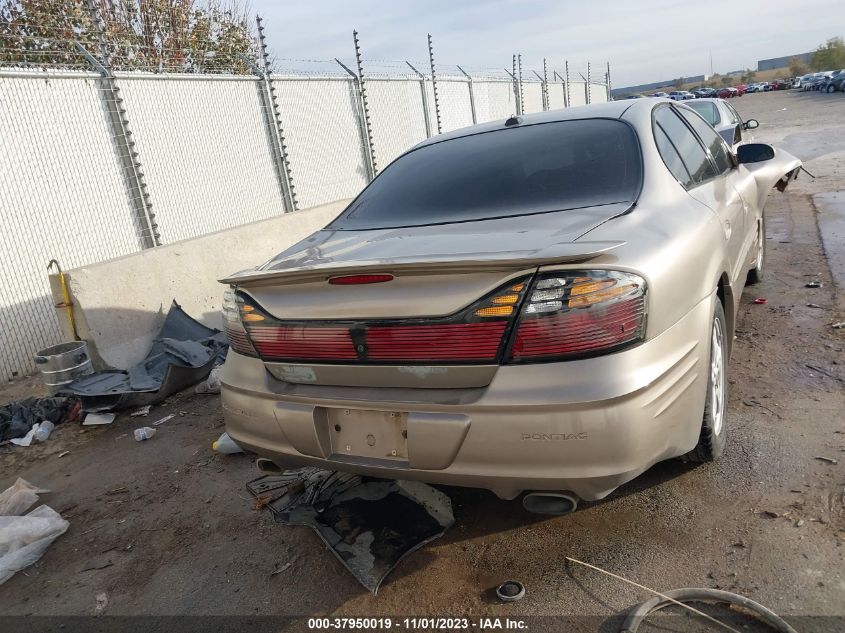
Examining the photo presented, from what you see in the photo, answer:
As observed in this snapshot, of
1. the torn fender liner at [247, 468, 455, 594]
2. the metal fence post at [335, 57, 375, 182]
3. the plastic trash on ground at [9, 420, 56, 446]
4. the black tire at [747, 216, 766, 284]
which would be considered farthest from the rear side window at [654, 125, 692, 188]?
the metal fence post at [335, 57, 375, 182]

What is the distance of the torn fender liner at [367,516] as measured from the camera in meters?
2.60

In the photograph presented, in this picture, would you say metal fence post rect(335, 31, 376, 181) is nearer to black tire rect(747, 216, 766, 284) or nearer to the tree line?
the tree line

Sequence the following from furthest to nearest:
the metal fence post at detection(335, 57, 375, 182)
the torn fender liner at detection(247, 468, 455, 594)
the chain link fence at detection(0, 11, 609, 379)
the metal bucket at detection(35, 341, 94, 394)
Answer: the metal fence post at detection(335, 57, 375, 182) → the chain link fence at detection(0, 11, 609, 379) → the metal bucket at detection(35, 341, 94, 394) → the torn fender liner at detection(247, 468, 455, 594)

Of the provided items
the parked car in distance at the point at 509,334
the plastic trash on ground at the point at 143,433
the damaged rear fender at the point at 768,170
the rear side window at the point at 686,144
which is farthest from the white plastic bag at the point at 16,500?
the damaged rear fender at the point at 768,170

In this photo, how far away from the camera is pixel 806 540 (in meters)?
2.42

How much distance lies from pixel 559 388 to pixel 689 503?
45.9 inches

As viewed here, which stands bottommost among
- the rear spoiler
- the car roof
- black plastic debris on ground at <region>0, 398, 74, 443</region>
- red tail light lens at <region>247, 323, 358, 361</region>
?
black plastic debris on ground at <region>0, 398, 74, 443</region>

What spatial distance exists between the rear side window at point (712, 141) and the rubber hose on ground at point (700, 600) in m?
2.64

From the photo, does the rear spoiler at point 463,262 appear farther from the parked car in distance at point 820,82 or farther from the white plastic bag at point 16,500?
the parked car in distance at point 820,82

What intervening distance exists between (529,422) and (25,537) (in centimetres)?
267

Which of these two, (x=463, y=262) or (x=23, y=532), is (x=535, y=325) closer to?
(x=463, y=262)

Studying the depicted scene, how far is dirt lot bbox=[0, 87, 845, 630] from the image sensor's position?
7.66 ft

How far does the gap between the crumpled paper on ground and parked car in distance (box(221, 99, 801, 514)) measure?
1.30 metres

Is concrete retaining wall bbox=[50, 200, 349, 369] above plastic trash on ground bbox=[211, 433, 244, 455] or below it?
above
